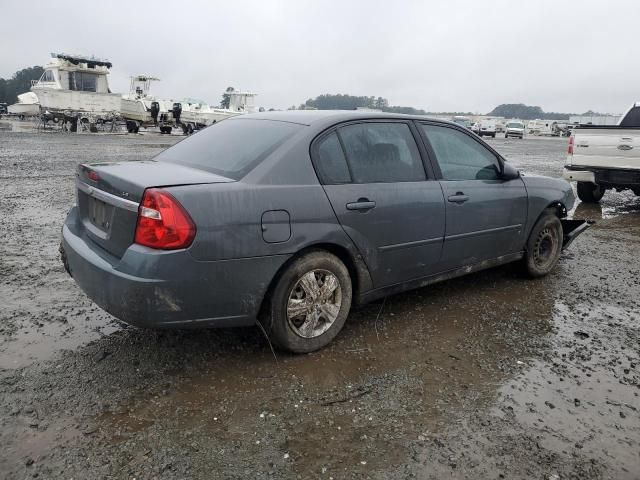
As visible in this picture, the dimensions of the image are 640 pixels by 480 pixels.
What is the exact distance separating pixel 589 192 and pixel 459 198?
7751 millimetres

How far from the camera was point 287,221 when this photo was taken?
307cm

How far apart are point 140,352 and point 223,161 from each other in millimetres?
1382

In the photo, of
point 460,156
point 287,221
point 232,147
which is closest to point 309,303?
point 287,221

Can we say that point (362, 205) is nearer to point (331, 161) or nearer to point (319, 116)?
point (331, 161)

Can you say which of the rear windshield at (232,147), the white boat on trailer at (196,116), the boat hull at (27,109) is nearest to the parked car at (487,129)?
the white boat on trailer at (196,116)

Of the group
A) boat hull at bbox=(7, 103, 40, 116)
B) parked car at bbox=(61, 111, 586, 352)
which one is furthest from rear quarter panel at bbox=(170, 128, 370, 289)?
boat hull at bbox=(7, 103, 40, 116)

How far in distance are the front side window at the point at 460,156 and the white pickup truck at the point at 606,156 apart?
5.58 metres

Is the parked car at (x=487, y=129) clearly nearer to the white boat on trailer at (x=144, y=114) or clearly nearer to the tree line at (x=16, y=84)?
the white boat on trailer at (x=144, y=114)

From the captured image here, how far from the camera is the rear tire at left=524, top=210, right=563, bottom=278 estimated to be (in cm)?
495

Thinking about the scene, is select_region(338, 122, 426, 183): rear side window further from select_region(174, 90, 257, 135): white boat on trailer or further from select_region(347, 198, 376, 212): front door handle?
select_region(174, 90, 257, 135): white boat on trailer

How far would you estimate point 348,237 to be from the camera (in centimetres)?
336

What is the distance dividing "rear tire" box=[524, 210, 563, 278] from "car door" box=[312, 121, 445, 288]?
1.49m

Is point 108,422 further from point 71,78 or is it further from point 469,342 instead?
point 71,78

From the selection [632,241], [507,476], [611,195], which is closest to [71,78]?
[611,195]
